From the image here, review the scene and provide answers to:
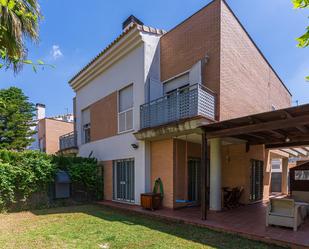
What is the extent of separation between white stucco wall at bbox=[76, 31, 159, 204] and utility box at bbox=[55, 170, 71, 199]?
2.50 metres

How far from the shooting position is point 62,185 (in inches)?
536

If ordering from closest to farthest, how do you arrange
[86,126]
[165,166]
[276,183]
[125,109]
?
[165,166] < [125,109] < [86,126] < [276,183]

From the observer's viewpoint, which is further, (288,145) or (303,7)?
(288,145)

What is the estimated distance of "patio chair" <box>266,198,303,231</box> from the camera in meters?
7.36

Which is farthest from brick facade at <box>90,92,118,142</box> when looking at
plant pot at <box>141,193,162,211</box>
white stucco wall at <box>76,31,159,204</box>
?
plant pot at <box>141,193,162,211</box>

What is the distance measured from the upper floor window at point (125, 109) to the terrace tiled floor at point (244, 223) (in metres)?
4.12

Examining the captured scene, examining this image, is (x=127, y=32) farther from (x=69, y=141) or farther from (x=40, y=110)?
(x=40, y=110)

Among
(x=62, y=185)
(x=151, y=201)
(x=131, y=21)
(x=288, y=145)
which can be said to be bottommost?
(x=151, y=201)

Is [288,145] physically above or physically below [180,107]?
below

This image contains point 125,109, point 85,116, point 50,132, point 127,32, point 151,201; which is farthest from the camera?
point 50,132

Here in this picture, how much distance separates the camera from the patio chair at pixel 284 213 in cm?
736

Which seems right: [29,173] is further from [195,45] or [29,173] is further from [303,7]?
[303,7]

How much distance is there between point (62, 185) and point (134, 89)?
628cm

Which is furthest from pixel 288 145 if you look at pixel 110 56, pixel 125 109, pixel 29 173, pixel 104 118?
pixel 29 173
